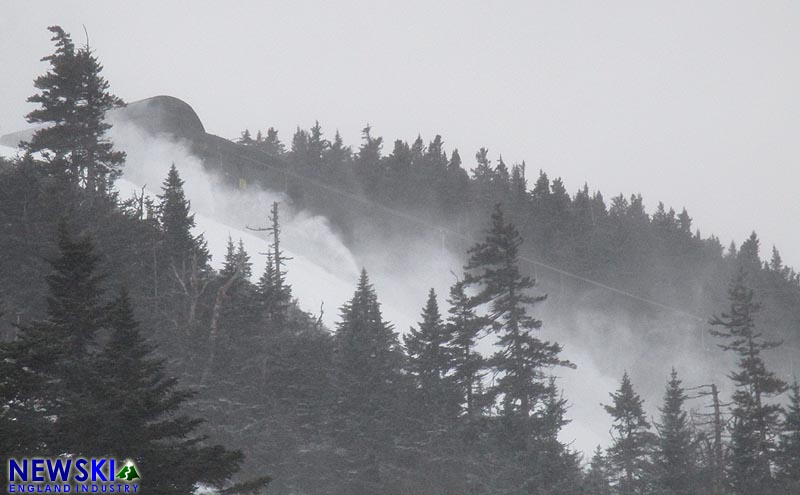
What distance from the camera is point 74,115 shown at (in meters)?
41.5

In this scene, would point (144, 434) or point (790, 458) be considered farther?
point (790, 458)

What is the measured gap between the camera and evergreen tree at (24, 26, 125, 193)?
40906mm

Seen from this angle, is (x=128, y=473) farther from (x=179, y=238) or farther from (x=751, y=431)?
(x=751, y=431)

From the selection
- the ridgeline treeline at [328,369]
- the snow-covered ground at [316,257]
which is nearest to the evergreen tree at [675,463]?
the ridgeline treeline at [328,369]

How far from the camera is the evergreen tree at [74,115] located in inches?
1610

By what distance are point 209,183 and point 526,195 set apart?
37.7 metres

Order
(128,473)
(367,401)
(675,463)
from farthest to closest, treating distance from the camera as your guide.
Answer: (675,463) → (367,401) → (128,473)

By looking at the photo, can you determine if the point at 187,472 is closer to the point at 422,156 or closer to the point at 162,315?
the point at 162,315

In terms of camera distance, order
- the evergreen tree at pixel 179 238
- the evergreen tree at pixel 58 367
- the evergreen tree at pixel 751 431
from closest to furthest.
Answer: the evergreen tree at pixel 58 367, the evergreen tree at pixel 751 431, the evergreen tree at pixel 179 238

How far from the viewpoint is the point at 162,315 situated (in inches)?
1364

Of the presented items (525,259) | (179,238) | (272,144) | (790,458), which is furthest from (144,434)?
(272,144)

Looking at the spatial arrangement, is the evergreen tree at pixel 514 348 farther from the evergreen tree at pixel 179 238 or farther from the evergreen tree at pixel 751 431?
the evergreen tree at pixel 179 238

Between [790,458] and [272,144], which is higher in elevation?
[272,144]

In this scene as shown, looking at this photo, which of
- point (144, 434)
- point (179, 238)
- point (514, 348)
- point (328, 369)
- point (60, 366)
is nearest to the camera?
point (144, 434)
